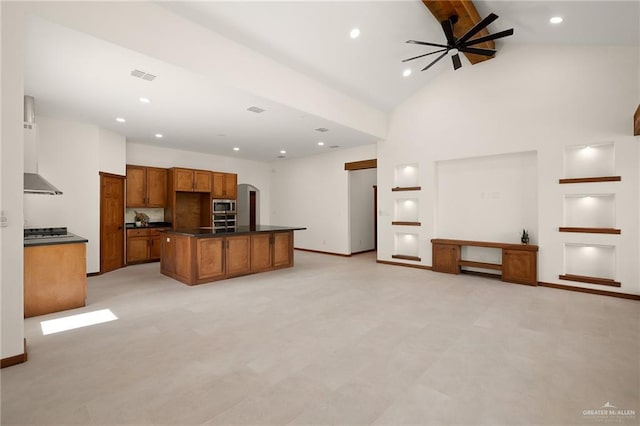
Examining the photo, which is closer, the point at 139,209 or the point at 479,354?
the point at 479,354

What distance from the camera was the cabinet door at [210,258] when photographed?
5094 mm

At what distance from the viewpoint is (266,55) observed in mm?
4496

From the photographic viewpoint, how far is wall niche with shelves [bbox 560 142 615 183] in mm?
4719

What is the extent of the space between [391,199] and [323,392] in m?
5.66

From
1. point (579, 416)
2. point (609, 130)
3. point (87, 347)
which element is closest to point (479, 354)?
point (579, 416)

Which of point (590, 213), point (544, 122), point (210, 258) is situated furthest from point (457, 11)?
point (210, 258)

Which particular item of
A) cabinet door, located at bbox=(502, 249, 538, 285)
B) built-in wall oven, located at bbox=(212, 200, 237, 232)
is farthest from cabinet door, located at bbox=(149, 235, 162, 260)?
cabinet door, located at bbox=(502, 249, 538, 285)

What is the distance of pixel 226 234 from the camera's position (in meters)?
5.34

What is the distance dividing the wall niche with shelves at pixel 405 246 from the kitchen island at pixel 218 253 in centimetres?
271

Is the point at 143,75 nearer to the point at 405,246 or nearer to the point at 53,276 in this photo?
the point at 53,276

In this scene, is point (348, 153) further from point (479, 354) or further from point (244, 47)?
point (479, 354)

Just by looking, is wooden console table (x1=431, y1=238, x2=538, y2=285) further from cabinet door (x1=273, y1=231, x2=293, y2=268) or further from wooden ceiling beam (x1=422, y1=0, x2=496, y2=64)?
wooden ceiling beam (x1=422, y1=0, x2=496, y2=64)

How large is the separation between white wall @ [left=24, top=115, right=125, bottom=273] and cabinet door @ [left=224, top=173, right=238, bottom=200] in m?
2.92

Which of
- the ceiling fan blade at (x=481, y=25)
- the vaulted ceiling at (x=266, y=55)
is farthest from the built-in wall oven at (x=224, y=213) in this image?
the ceiling fan blade at (x=481, y=25)
